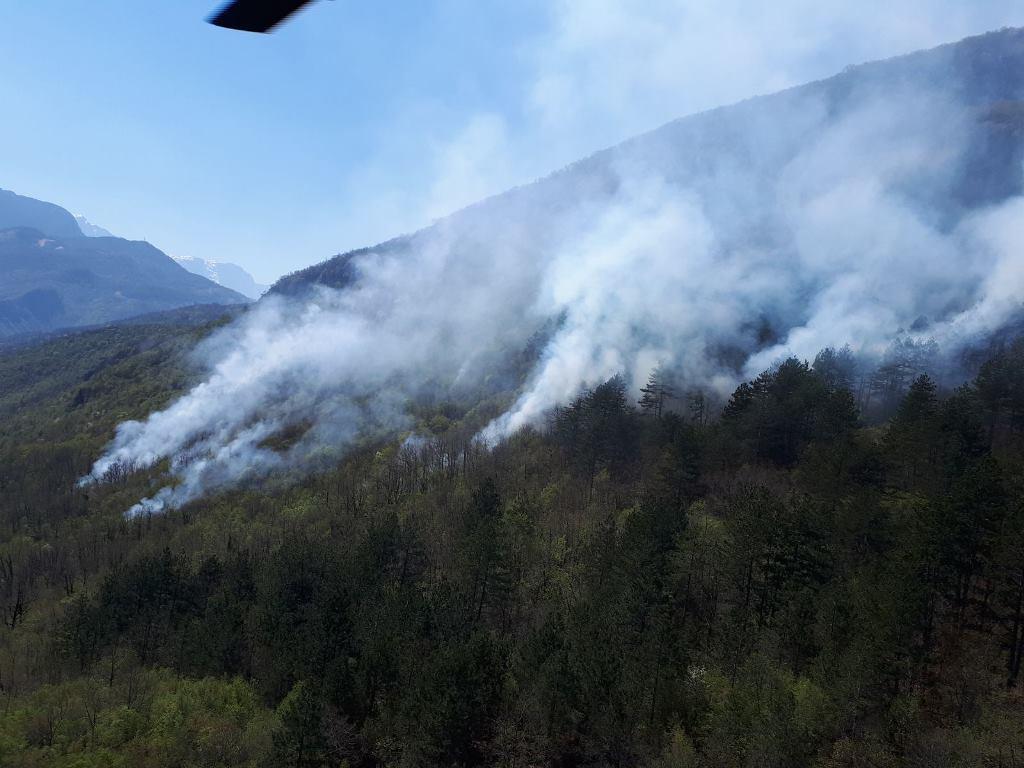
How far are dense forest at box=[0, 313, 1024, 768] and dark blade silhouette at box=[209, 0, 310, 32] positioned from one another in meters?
25.4

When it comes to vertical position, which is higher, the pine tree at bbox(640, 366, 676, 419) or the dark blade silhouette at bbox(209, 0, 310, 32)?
the pine tree at bbox(640, 366, 676, 419)

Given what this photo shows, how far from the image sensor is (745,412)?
200 feet

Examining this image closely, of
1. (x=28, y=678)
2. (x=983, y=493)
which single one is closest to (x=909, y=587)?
(x=983, y=493)

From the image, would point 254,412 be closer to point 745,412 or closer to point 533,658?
point 745,412

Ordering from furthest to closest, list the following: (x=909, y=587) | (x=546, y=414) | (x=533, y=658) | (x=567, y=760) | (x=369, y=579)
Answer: (x=546, y=414)
(x=369, y=579)
(x=533, y=658)
(x=567, y=760)
(x=909, y=587)

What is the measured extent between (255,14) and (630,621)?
33.4 m

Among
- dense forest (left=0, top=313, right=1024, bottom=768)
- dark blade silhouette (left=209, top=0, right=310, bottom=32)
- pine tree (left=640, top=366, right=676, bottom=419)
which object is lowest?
dense forest (left=0, top=313, right=1024, bottom=768)

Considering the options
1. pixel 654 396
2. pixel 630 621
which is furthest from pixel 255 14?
pixel 654 396

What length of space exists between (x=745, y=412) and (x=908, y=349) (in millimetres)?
43964

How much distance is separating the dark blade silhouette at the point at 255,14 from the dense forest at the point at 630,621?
2538 centimetres

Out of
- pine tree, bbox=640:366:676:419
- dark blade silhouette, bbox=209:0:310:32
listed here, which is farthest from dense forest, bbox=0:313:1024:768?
dark blade silhouette, bbox=209:0:310:32

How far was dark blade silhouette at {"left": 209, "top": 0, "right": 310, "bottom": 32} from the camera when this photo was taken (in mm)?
3338

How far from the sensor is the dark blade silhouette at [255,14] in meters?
3.34

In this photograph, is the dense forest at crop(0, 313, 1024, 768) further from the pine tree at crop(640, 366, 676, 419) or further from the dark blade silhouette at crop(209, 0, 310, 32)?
the dark blade silhouette at crop(209, 0, 310, 32)
